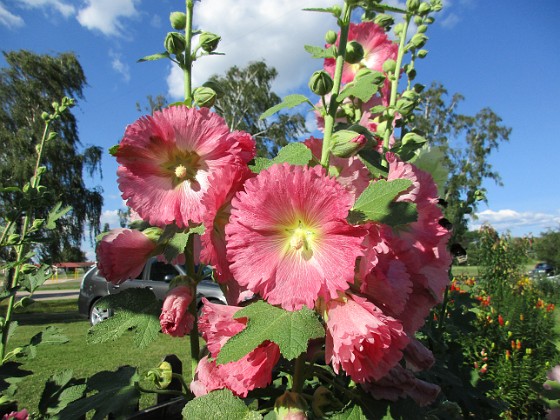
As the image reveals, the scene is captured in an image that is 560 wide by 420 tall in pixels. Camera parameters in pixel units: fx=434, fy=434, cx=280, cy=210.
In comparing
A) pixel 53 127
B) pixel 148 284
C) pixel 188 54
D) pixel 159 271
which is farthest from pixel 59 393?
pixel 53 127

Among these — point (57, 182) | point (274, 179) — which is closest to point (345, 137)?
point (274, 179)

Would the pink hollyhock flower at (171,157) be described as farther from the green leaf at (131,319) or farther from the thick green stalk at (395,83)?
the thick green stalk at (395,83)

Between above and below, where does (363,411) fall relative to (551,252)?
above

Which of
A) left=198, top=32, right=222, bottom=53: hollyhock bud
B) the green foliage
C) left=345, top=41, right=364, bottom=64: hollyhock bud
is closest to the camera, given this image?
left=345, top=41, right=364, bottom=64: hollyhock bud

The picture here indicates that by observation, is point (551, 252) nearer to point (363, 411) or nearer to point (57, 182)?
point (57, 182)

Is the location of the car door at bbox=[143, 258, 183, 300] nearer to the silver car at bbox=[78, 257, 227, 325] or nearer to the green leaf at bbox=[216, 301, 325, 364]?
the silver car at bbox=[78, 257, 227, 325]

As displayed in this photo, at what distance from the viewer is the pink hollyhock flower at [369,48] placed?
1035mm

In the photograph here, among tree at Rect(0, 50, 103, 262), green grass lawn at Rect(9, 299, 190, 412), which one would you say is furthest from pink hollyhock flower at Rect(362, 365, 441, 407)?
tree at Rect(0, 50, 103, 262)

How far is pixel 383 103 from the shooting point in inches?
48.0

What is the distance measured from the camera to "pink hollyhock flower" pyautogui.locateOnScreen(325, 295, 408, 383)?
558 millimetres

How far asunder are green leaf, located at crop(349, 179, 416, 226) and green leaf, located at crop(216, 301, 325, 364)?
156 millimetres

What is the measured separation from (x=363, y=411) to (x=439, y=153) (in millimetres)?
622

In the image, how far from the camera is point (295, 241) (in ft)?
2.11

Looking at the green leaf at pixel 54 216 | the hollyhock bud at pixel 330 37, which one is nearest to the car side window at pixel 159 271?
the green leaf at pixel 54 216
